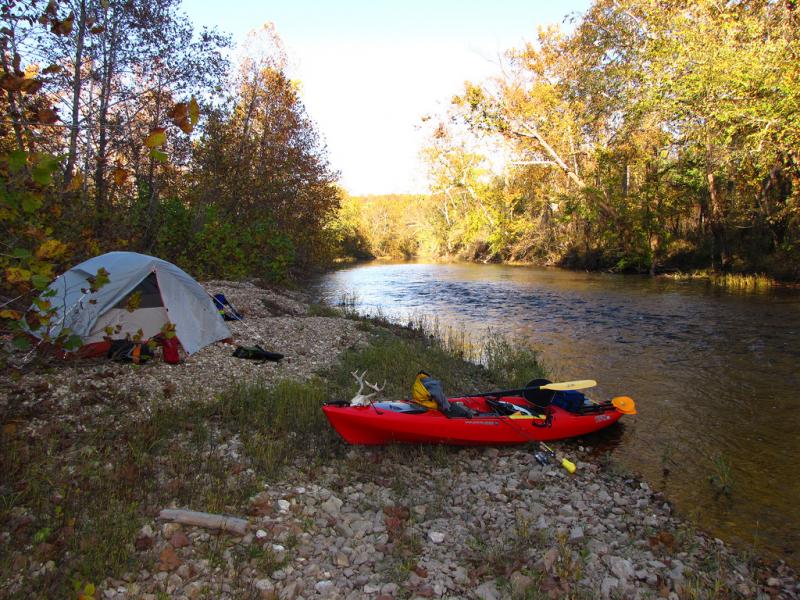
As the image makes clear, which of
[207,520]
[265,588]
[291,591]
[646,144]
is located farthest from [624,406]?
[646,144]

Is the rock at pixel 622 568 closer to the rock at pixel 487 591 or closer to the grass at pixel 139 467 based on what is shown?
the rock at pixel 487 591

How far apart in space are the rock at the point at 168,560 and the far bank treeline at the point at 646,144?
59.5 feet

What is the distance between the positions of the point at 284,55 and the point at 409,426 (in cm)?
2386

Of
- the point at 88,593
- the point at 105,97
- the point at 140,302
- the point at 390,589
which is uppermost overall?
the point at 105,97

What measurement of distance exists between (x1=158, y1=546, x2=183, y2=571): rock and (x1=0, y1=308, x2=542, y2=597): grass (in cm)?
11

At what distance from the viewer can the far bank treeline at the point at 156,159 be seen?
4.26 metres

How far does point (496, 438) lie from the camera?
630cm

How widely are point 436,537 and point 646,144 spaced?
85.2ft

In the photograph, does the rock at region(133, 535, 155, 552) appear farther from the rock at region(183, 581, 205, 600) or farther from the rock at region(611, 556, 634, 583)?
the rock at region(611, 556, 634, 583)

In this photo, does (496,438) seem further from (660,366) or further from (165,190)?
(165,190)

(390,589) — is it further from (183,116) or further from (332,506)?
(183,116)

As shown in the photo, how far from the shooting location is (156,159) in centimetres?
502

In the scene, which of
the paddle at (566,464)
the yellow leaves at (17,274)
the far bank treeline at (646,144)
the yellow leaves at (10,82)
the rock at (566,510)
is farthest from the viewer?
the far bank treeline at (646,144)

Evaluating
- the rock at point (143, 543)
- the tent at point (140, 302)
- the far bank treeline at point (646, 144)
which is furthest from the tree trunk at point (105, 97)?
the far bank treeline at point (646, 144)
